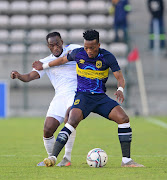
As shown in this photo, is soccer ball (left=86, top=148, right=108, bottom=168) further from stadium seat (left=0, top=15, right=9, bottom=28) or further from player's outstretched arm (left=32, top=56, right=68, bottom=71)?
stadium seat (left=0, top=15, right=9, bottom=28)

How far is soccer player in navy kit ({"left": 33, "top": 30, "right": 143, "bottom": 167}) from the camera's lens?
6664 mm

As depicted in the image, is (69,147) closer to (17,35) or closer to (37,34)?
(37,34)

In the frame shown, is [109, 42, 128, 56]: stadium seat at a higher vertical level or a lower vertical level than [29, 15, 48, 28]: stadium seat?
lower

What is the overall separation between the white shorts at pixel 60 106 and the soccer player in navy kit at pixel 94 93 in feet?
1.12

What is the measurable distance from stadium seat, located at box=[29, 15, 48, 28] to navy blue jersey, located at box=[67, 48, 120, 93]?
55.2 feet

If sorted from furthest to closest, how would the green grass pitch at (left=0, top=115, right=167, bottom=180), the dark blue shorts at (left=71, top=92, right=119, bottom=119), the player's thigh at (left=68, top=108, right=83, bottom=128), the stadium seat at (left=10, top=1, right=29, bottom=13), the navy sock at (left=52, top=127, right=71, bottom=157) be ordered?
the stadium seat at (left=10, top=1, right=29, bottom=13), the dark blue shorts at (left=71, top=92, right=119, bottom=119), the player's thigh at (left=68, top=108, right=83, bottom=128), the navy sock at (left=52, top=127, right=71, bottom=157), the green grass pitch at (left=0, top=115, right=167, bottom=180)

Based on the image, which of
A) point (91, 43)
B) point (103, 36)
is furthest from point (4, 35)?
point (91, 43)

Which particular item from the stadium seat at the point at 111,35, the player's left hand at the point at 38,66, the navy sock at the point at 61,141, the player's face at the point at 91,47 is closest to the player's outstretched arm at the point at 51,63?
the player's left hand at the point at 38,66

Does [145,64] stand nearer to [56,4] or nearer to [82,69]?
[56,4]

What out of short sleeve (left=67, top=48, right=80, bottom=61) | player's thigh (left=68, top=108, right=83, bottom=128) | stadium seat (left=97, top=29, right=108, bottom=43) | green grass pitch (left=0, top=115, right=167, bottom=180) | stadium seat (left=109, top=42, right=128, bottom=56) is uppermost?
stadium seat (left=97, top=29, right=108, bottom=43)

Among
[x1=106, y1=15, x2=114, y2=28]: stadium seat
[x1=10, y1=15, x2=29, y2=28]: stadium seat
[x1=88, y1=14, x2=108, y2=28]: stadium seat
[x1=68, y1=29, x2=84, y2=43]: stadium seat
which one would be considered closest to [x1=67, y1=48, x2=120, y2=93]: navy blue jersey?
[x1=68, y1=29, x2=84, y2=43]: stadium seat

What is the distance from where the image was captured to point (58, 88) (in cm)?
755

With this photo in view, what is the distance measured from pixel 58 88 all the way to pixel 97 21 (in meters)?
16.3

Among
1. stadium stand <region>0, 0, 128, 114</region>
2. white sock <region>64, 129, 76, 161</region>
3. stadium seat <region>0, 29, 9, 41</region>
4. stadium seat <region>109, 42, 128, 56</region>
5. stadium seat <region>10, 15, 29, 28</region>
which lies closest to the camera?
white sock <region>64, 129, 76, 161</region>
